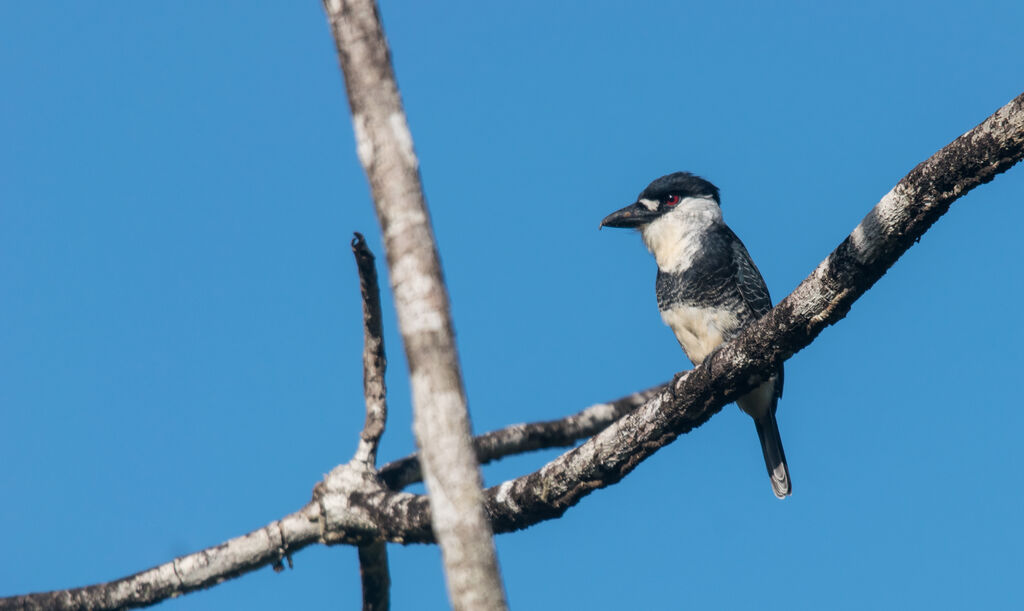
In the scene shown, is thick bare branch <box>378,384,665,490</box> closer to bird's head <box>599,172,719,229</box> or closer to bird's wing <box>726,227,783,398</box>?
bird's wing <box>726,227,783,398</box>

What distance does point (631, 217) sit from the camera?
572 cm

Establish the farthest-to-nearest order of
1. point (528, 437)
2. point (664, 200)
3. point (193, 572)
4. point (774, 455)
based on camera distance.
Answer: point (664, 200) → point (774, 455) → point (528, 437) → point (193, 572)

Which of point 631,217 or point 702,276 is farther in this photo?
point 631,217

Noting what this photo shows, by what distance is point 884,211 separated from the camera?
113 inches

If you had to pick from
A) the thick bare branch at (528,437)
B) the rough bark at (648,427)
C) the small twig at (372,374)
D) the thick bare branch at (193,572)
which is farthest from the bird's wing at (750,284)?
the thick bare branch at (193,572)

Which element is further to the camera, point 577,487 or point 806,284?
point 577,487

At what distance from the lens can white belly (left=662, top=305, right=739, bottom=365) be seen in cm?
508

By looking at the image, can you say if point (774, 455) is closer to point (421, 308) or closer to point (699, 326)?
point (699, 326)

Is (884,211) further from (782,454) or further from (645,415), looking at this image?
(782,454)

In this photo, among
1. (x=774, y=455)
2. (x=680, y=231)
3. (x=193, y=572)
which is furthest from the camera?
(x=774, y=455)

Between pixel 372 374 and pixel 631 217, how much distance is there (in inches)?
82.0

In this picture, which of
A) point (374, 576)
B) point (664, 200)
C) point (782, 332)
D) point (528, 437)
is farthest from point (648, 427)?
point (664, 200)

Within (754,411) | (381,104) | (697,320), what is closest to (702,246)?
(697,320)

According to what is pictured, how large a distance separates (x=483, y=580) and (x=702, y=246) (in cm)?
362
